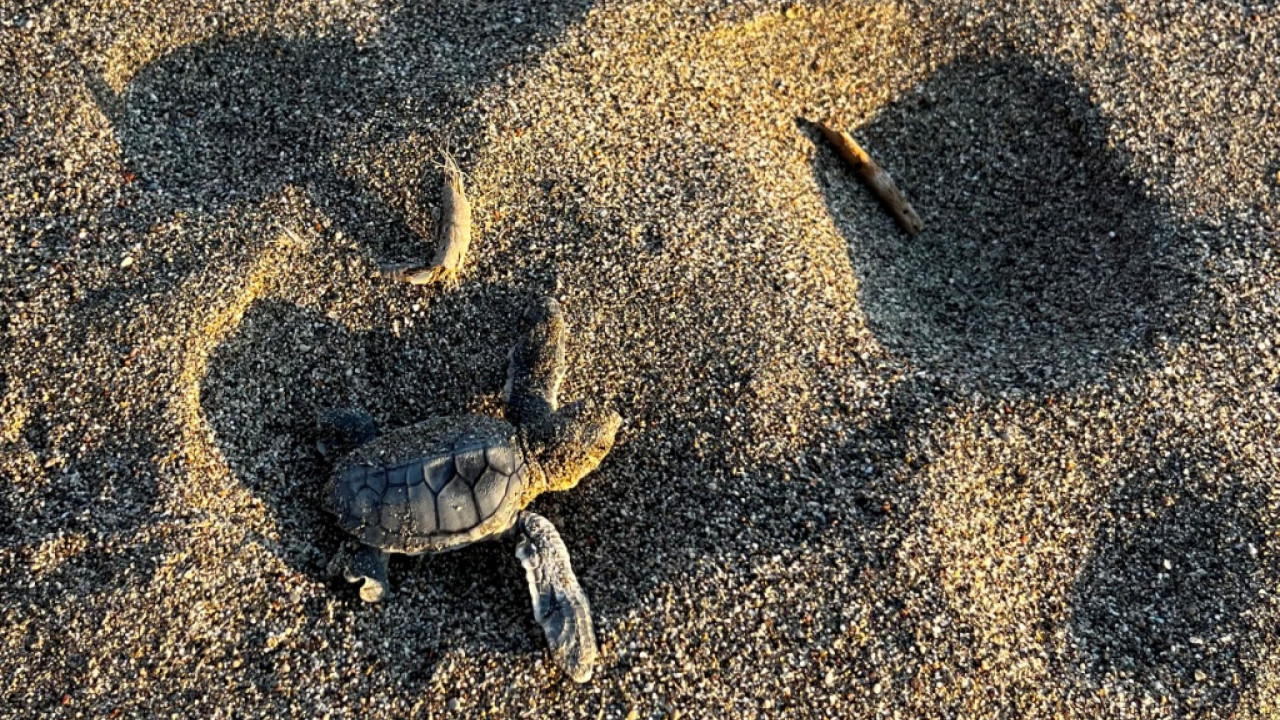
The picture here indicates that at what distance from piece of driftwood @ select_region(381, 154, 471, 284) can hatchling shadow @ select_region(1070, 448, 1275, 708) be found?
2.17m

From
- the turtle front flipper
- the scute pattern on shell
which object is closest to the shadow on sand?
the turtle front flipper

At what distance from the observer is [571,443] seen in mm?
2646

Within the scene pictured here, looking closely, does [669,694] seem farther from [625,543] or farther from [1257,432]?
[1257,432]

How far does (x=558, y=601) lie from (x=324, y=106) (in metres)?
2.00

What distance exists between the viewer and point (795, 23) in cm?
374

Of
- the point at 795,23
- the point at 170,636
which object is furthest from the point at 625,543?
the point at 795,23

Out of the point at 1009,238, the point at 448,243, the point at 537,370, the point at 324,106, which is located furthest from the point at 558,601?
the point at 1009,238

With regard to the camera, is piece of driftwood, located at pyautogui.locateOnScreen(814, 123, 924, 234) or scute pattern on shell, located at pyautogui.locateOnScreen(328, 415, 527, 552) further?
piece of driftwood, located at pyautogui.locateOnScreen(814, 123, 924, 234)

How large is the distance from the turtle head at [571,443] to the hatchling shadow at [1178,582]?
1.46m

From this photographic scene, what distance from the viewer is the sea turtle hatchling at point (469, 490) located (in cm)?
248

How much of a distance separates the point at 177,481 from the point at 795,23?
2843 millimetres

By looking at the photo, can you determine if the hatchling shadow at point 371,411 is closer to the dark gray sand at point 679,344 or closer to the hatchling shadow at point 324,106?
the dark gray sand at point 679,344

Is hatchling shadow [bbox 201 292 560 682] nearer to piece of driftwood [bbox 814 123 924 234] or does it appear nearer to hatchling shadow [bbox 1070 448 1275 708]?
piece of driftwood [bbox 814 123 924 234]

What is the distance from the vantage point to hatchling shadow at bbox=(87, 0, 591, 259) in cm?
312
